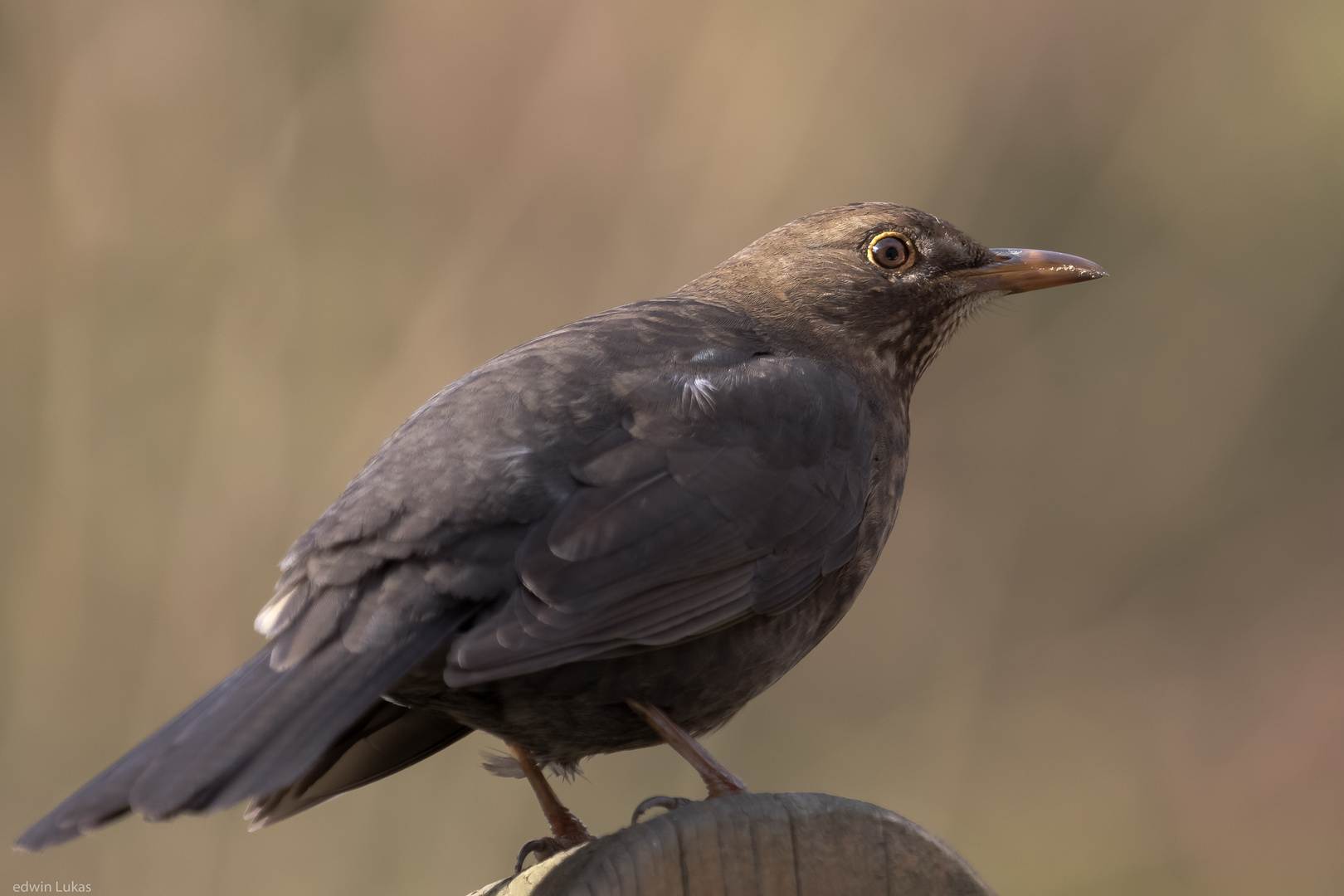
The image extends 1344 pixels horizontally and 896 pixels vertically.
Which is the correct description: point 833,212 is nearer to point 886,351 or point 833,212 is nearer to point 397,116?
point 886,351

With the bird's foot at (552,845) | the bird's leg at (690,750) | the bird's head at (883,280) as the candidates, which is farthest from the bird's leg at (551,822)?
the bird's head at (883,280)

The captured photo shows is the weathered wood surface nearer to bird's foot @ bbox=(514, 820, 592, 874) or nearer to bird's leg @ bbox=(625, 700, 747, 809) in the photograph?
bird's leg @ bbox=(625, 700, 747, 809)

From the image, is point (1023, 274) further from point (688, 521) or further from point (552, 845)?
point (552, 845)

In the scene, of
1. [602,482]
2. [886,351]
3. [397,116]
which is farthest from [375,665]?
[397,116]

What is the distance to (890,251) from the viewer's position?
10.7 feet

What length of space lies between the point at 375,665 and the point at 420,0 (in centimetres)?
376

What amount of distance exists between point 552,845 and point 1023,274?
1.85 m

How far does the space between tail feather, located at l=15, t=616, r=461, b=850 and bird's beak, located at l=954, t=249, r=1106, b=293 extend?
1789 mm

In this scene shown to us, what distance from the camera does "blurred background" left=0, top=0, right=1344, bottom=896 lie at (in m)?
4.68

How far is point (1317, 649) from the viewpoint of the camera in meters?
4.79

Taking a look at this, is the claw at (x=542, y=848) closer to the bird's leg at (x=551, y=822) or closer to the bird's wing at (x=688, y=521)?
the bird's leg at (x=551, y=822)

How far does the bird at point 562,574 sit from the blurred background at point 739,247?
197cm

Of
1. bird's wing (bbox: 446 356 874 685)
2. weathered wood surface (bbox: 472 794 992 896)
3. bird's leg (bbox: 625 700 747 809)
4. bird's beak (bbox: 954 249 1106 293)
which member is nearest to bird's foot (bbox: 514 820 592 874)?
bird's leg (bbox: 625 700 747 809)

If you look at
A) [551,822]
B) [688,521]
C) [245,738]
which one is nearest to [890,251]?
[688,521]
